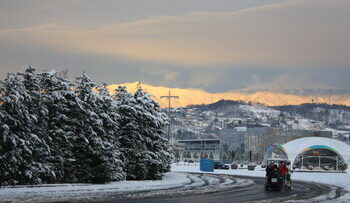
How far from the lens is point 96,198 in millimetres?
24875

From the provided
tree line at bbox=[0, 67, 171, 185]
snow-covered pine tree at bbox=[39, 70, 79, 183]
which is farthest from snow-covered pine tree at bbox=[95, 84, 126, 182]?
snow-covered pine tree at bbox=[39, 70, 79, 183]

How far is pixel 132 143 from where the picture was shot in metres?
42.5

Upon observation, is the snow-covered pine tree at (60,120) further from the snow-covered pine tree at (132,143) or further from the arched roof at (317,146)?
the arched roof at (317,146)

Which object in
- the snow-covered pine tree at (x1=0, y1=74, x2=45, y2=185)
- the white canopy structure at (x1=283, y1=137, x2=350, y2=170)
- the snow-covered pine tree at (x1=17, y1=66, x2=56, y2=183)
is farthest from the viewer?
the white canopy structure at (x1=283, y1=137, x2=350, y2=170)

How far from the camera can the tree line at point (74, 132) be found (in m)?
31.4

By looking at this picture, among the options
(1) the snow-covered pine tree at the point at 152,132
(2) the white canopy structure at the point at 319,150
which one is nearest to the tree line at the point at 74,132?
(1) the snow-covered pine tree at the point at 152,132

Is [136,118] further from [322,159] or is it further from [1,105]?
[322,159]

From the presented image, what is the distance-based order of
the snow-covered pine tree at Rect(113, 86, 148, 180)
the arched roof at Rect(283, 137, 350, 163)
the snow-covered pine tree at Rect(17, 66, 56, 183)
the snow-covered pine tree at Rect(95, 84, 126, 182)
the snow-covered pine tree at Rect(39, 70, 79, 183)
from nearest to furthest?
the snow-covered pine tree at Rect(17, 66, 56, 183)
the snow-covered pine tree at Rect(39, 70, 79, 183)
the snow-covered pine tree at Rect(95, 84, 126, 182)
the snow-covered pine tree at Rect(113, 86, 148, 180)
the arched roof at Rect(283, 137, 350, 163)

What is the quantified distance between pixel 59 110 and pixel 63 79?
242 centimetres

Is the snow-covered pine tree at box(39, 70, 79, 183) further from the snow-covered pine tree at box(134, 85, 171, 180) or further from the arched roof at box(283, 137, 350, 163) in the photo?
the arched roof at box(283, 137, 350, 163)

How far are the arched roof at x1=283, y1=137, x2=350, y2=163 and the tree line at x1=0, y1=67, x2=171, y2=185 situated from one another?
164 feet

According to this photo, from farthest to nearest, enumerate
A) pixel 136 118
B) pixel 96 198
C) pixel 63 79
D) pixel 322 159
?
pixel 322 159, pixel 136 118, pixel 63 79, pixel 96 198

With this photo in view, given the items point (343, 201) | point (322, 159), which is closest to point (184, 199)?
point (343, 201)

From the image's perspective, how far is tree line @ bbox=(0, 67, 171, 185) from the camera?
31.4 meters
